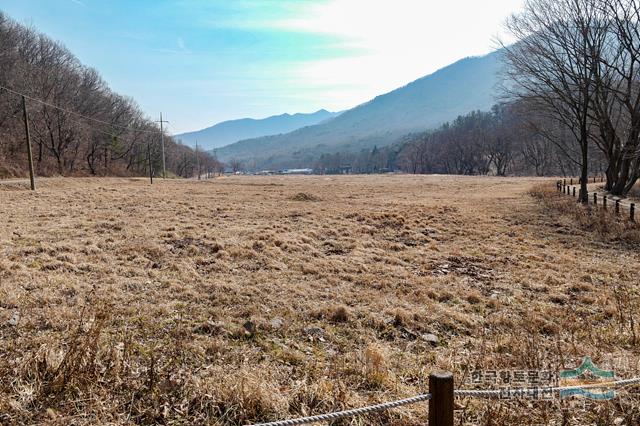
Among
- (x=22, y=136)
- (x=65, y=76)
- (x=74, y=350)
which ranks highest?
(x=65, y=76)

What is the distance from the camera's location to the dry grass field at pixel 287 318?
3480 millimetres

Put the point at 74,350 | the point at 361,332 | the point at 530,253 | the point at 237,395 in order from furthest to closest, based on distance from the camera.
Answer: the point at 530,253, the point at 361,332, the point at 74,350, the point at 237,395

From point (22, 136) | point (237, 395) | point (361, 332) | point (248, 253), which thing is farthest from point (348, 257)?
point (22, 136)

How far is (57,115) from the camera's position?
161 ft

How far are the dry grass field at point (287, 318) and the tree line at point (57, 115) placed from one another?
36060 mm

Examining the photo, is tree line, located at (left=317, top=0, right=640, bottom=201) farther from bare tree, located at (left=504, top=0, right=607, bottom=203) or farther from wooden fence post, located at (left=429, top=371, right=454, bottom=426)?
wooden fence post, located at (left=429, top=371, right=454, bottom=426)

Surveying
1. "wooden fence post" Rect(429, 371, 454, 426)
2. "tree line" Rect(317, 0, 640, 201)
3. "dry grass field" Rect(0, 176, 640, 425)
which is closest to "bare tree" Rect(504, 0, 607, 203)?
"tree line" Rect(317, 0, 640, 201)

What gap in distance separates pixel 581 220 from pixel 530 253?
800cm

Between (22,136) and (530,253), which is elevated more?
(22,136)

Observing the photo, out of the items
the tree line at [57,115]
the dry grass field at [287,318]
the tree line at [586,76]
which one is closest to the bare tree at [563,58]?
the tree line at [586,76]

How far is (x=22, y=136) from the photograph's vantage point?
47.9 meters

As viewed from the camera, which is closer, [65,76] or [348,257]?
[348,257]

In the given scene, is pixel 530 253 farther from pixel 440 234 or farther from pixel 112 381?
pixel 112 381

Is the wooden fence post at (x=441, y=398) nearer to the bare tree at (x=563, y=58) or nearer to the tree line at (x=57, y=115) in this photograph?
the bare tree at (x=563, y=58)
